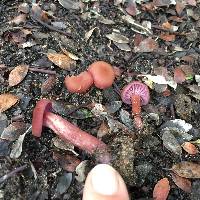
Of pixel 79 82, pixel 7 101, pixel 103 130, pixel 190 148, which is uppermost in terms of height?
pixel 79 82

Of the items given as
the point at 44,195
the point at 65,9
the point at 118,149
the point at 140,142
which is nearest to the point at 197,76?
the point at 140,142

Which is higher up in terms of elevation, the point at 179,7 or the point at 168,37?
the point at 179,7

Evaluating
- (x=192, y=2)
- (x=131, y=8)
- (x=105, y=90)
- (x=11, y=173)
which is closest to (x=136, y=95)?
(x=105, y=90)

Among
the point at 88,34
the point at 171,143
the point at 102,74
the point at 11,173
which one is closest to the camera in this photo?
the point at 11,173

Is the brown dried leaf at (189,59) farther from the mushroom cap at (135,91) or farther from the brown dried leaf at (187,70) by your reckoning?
the mushroom cap at (135,91)

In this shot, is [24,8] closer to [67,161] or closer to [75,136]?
[75,136]

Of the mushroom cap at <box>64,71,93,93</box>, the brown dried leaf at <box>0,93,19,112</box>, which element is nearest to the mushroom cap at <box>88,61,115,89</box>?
the mushroom cap at <box>64,71,93,93</box>
